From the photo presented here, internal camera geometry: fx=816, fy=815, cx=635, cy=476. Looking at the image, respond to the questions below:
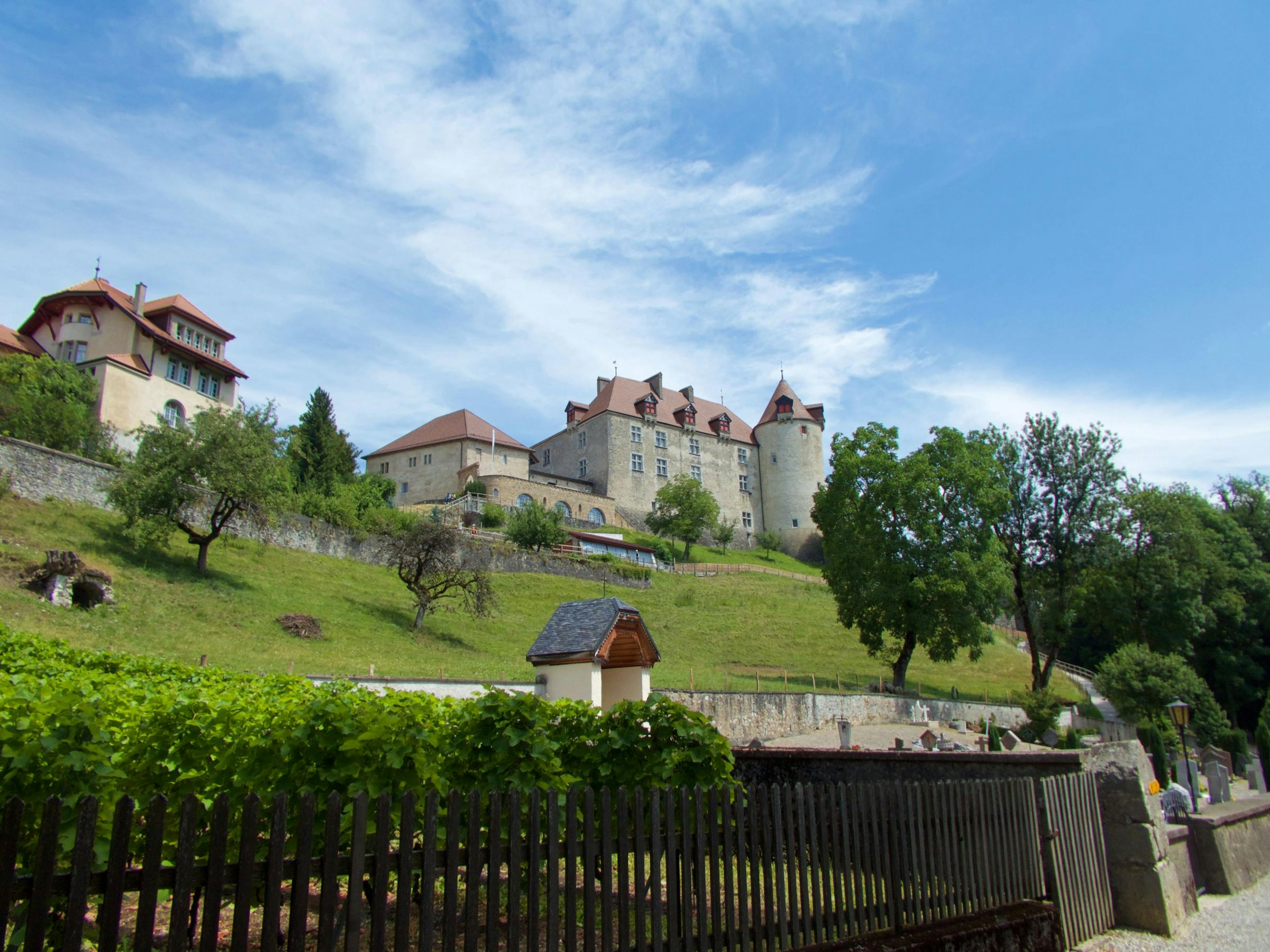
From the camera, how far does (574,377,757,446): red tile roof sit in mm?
90625

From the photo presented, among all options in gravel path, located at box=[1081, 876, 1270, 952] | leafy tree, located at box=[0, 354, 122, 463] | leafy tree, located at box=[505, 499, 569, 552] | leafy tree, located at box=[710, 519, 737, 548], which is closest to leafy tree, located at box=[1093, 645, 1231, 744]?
gravel path, located at box=[1081, 876, 1270, 952]

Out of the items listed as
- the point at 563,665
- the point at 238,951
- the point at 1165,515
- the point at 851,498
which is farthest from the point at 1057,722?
the point at 238,951

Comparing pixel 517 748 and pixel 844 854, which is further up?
pixel 517 748

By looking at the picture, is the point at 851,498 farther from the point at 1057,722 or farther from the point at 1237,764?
the point at 1237,764

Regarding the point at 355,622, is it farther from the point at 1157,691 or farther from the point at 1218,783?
the point at 1157,691

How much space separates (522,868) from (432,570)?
104 ft

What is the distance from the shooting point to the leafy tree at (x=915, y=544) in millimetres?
37750

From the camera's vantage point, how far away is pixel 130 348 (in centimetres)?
4762

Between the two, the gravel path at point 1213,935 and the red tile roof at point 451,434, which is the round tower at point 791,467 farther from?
the gravel path at point 1213,935

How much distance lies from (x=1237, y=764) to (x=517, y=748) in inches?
1501

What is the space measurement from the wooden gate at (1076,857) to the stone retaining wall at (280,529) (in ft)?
113

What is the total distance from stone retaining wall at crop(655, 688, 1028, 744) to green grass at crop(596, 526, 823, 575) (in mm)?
37988

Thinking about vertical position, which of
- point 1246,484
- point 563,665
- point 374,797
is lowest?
point 374,797

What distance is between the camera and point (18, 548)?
86.1 feet
